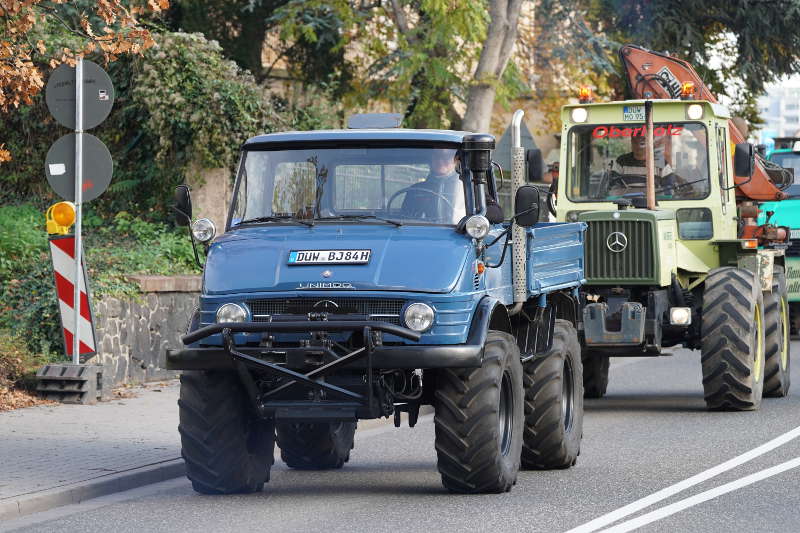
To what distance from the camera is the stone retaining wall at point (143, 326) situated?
1616cm

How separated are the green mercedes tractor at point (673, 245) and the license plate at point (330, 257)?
561 cm

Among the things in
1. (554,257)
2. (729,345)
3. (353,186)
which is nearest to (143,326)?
(729,345)

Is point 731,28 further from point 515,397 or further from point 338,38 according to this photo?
point 515,397

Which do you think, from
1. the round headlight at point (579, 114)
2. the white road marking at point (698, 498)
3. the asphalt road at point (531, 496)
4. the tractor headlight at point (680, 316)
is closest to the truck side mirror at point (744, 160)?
the tractor headlight at point (680, 316)

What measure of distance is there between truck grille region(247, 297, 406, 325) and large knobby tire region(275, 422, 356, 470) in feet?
6.20

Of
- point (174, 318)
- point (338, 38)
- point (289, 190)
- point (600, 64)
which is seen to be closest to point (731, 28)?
point (600, 64)

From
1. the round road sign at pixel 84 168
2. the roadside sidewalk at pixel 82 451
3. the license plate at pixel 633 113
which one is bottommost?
the roadside sidewalk at pixel 82 451

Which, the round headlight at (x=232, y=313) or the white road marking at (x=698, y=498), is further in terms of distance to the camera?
the round headlight at (x=232, y=313)

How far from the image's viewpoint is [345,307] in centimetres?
978

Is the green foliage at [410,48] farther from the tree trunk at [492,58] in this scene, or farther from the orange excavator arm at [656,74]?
the orange excavator arm at [656,74]

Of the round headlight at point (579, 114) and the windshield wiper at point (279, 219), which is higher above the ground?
the round headlight at point (579, 114)

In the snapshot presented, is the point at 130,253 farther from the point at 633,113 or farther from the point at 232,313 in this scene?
the point at 232,313

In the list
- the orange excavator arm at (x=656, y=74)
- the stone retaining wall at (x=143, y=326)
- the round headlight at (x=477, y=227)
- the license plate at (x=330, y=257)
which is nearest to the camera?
the license plate at (x=330, y=257)

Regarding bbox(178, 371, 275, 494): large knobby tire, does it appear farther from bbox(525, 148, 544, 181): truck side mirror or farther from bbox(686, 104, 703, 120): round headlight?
bbox(686, 104, 703, 120): round headlight
